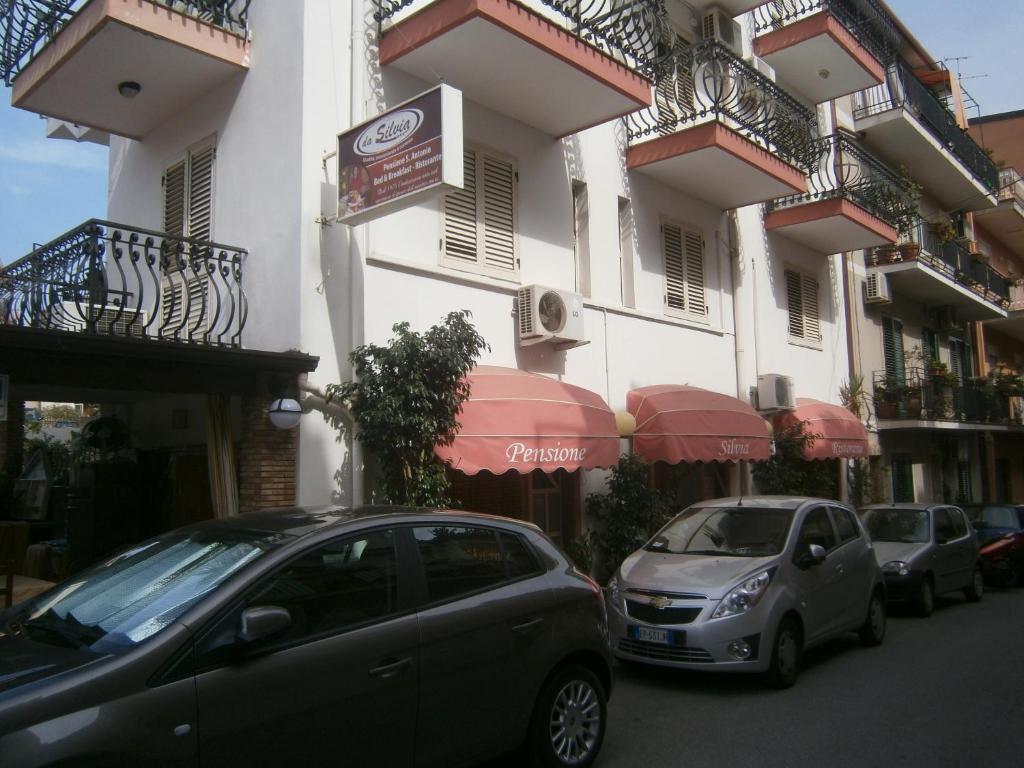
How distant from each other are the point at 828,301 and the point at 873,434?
3.45 metres

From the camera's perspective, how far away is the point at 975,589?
12.9 metres

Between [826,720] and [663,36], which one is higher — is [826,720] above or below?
below

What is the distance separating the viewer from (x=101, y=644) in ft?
11.9

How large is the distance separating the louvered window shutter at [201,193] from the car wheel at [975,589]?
12.1 m

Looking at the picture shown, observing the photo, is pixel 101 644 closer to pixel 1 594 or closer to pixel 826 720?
pixel 826 720

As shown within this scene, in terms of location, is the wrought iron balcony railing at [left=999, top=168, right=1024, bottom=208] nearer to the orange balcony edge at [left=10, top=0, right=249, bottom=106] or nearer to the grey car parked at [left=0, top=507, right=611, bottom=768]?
the orange balcony edge at [left=10, top=0, right=249, bottom=106]

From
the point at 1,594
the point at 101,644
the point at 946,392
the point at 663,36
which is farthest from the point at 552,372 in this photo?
the point at 946,392

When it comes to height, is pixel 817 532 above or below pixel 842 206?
below

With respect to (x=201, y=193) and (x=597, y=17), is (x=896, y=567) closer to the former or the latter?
(x=597, y=17)

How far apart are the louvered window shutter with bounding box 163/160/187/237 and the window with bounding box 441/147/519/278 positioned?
344cm

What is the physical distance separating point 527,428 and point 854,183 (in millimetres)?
12066

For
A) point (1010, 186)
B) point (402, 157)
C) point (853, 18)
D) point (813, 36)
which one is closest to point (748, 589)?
point (402, 157)

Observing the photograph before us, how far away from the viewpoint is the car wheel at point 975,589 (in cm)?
1277

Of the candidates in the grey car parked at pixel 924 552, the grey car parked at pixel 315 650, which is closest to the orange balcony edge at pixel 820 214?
the grey car parked at pixel 924 552
